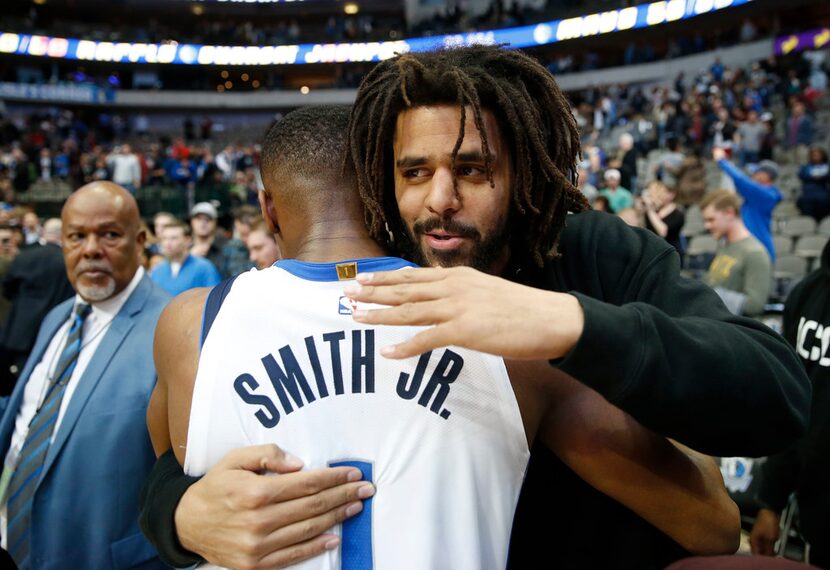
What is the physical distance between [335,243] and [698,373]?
750 mm

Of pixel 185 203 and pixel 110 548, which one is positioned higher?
pixel 185 203

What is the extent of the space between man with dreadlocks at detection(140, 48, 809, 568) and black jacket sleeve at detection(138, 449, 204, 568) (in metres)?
0.15

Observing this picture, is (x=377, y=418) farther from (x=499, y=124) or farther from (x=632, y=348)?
(x=499, y=124)

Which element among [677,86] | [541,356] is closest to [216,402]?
[541,356]

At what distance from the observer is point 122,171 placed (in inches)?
606

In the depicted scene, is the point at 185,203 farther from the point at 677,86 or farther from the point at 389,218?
the point at 389,218

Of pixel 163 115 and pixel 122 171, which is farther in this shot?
pixel 163 115

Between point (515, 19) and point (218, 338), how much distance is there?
1094 inches

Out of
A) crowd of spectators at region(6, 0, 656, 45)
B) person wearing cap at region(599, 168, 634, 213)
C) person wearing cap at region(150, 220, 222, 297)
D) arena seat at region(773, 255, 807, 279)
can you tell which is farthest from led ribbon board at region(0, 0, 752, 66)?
person wearing cap at region(150, 220, 222, 297)

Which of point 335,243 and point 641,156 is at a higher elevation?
point 641,156

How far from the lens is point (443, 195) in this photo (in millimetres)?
1570

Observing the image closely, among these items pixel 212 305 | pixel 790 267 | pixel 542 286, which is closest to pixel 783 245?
pixel 790 267

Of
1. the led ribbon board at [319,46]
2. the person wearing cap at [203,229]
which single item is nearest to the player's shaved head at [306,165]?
the person wearing cap at [203,229]

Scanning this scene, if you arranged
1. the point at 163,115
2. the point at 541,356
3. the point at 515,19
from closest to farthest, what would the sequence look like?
the point at 541,356, the point at 515,19, the point at 163,115
